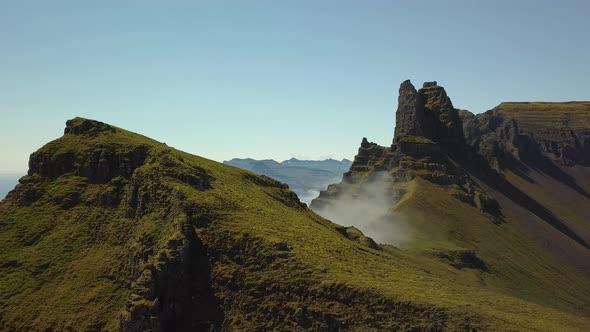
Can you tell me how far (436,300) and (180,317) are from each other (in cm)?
4490

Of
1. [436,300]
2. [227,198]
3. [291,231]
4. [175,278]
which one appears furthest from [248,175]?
[436,300]

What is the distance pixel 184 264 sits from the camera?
9919cm

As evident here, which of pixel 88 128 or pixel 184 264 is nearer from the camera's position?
pixel 184 264

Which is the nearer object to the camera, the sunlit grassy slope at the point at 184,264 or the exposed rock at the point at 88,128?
the sunlit grassy slope at the point at 184,264

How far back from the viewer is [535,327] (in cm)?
7931

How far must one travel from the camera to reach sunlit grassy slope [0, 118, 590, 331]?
86.9m

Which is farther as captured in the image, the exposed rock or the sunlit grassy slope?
the exposed rock

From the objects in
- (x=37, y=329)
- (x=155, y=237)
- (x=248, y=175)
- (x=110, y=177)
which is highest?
(x=248, y=175)

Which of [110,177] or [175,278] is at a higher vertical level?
[110,177]

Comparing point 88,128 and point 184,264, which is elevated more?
point 88,128

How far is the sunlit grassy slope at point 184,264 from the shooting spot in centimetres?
8688

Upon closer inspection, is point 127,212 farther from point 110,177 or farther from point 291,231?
point 291,231

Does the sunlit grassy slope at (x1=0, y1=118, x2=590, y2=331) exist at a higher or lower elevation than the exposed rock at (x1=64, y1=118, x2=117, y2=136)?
lower

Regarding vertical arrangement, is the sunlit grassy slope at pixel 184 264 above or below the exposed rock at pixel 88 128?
below
